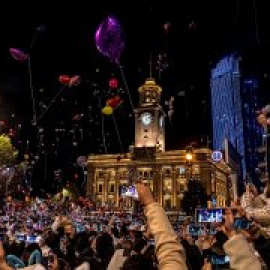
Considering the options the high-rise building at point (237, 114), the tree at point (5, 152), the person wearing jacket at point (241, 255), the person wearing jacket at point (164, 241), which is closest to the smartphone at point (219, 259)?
the person wearing jacket at point (241, 255)

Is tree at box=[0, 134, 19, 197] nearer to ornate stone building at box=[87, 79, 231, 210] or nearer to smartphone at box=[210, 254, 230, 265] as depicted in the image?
ornate stone building at box=[87, 79, 231, 210]

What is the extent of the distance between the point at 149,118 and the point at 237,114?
24484mm

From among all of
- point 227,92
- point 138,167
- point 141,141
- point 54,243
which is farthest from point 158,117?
point 54,243

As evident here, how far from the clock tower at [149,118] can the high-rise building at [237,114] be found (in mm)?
19565

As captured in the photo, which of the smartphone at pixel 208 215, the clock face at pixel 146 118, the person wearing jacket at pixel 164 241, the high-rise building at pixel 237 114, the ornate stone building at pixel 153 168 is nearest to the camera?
the person wearing jacket at pixel 164 241

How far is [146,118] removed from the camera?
258 ft

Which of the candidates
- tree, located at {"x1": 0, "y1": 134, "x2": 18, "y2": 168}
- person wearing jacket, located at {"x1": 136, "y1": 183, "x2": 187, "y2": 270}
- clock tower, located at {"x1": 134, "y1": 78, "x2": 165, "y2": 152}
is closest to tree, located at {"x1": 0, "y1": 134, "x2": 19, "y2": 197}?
tree, located at {"x1": 0, "y1": 134, "x2": 18, "y2": 168}

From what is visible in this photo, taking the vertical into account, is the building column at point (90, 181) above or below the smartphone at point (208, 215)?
above

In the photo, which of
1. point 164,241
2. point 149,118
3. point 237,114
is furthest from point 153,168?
point 164,241

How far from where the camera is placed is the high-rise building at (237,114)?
9144cm

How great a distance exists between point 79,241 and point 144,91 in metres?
74.0

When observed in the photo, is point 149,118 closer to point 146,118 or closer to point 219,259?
point 146,118

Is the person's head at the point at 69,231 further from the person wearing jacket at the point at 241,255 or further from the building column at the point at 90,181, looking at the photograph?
the building column at the point at 90,181

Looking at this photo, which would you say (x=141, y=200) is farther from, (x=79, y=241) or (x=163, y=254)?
(x=79, y=241)
